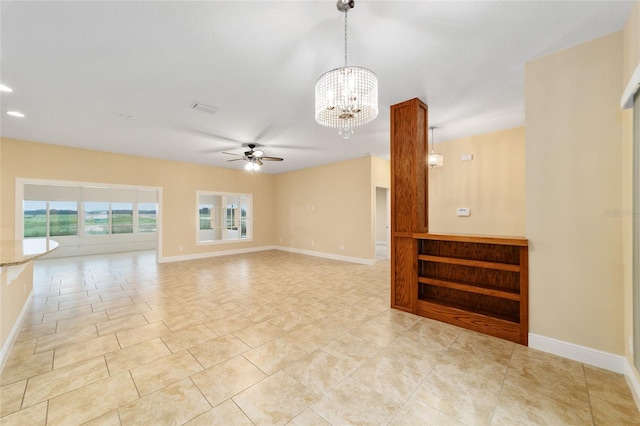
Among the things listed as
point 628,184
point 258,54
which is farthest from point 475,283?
point 258,54

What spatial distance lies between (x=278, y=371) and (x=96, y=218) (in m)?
10.2

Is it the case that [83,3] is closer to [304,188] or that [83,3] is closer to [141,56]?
[141,56]

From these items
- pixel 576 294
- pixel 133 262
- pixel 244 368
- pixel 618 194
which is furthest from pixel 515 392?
pixel 133 262

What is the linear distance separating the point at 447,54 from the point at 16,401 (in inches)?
171

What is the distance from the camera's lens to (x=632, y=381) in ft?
5.71

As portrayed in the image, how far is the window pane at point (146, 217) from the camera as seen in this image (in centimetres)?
957

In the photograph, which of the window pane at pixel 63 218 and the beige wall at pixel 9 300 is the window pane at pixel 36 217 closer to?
the window pane at pixel 63 218

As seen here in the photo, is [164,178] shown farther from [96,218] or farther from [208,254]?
[96,218]

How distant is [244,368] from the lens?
6.65 feet

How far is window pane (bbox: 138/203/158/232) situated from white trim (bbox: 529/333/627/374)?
11.6 metres

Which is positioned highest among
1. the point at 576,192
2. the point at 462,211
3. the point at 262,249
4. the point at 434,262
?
Answer: the point at 576,192

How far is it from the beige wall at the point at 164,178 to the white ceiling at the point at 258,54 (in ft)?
3.69

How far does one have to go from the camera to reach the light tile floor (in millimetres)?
1558

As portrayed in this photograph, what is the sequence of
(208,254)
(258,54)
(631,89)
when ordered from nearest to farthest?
(631,89), (258,54), (208,254)
